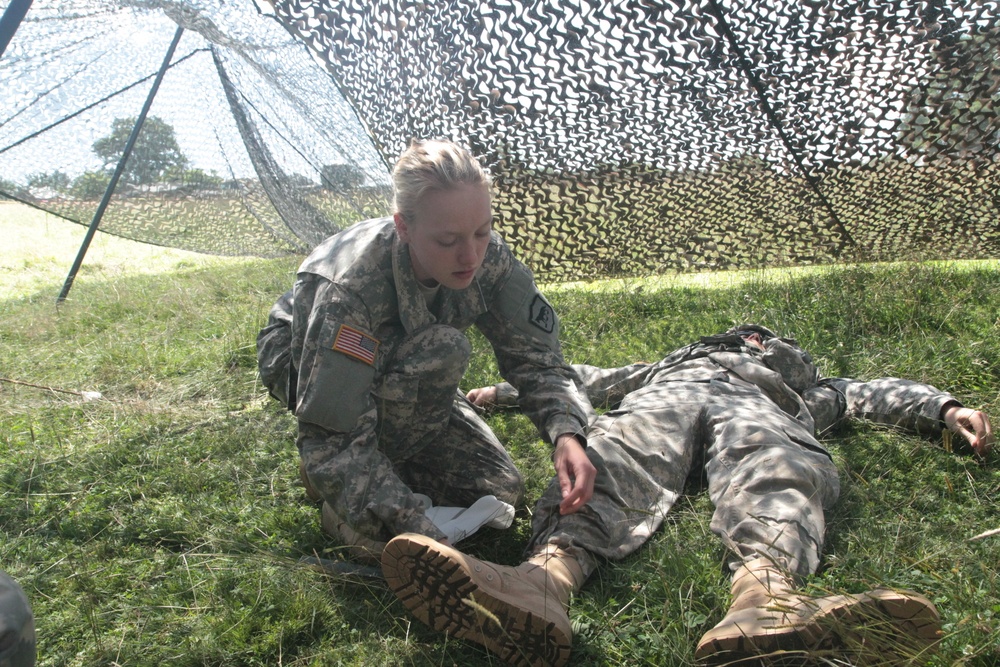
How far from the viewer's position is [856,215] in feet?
13.8

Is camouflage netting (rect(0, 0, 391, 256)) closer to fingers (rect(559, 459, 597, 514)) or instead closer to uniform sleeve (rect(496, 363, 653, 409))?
uniform sleeve (rect(496, 363, 653, 409))

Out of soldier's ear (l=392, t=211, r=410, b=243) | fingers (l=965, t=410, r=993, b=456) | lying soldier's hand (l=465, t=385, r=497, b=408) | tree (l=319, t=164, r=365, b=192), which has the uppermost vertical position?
soldier's ear (l=392, t=211, r=410, b=243)

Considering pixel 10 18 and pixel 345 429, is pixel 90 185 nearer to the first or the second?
pixel 10 18

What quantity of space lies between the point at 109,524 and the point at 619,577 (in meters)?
1.53

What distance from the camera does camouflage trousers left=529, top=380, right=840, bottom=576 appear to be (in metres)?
1.90

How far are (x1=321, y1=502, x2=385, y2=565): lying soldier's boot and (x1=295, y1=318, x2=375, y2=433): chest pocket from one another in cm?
30

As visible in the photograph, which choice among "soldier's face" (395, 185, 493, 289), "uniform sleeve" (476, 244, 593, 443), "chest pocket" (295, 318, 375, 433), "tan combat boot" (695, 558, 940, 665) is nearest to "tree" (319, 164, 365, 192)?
"uniform sleeve" (476, 244, 593, 443)

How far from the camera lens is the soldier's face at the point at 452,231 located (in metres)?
2.01

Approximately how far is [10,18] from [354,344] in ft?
4.92

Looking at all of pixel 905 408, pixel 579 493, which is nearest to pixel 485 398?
pixel 579 493

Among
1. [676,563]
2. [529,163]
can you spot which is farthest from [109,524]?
[529,163]

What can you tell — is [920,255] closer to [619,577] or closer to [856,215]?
[856,215]

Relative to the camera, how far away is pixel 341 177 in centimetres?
473

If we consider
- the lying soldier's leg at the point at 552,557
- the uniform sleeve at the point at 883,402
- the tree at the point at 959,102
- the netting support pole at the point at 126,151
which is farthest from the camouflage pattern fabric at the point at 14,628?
the netting support pole at the point at 126,151
